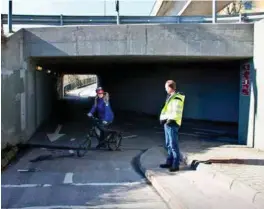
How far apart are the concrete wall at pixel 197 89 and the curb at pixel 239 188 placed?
30.3ft

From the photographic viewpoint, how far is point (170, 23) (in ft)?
39.9

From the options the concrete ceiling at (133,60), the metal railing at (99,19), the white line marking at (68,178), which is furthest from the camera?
the concrete ceiling at (133,60)

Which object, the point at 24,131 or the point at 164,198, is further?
the point at 24,131

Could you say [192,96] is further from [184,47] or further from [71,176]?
[71,176]

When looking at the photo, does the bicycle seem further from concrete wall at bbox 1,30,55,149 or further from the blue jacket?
concrete wall at bbox 1,30,55,149

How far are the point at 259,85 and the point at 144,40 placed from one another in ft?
→ 11.2

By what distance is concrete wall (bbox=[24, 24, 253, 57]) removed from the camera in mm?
11562

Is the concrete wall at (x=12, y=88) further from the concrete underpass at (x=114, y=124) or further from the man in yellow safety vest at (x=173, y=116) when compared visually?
the man in yellow safety vest at (x=173, y=116)

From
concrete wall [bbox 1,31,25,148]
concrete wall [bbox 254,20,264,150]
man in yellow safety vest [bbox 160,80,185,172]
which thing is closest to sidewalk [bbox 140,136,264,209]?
man in yellow safety vest [bbox 160,80,185,172]

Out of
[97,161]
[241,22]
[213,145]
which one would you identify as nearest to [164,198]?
[97,161]

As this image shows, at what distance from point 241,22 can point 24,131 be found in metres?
7.14

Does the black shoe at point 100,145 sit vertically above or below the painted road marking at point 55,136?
above

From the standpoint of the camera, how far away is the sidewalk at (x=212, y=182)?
5.85m

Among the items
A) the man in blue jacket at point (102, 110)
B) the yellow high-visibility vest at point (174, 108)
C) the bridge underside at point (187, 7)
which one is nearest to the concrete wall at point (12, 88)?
the man in blue jacket at point (102, 110)
